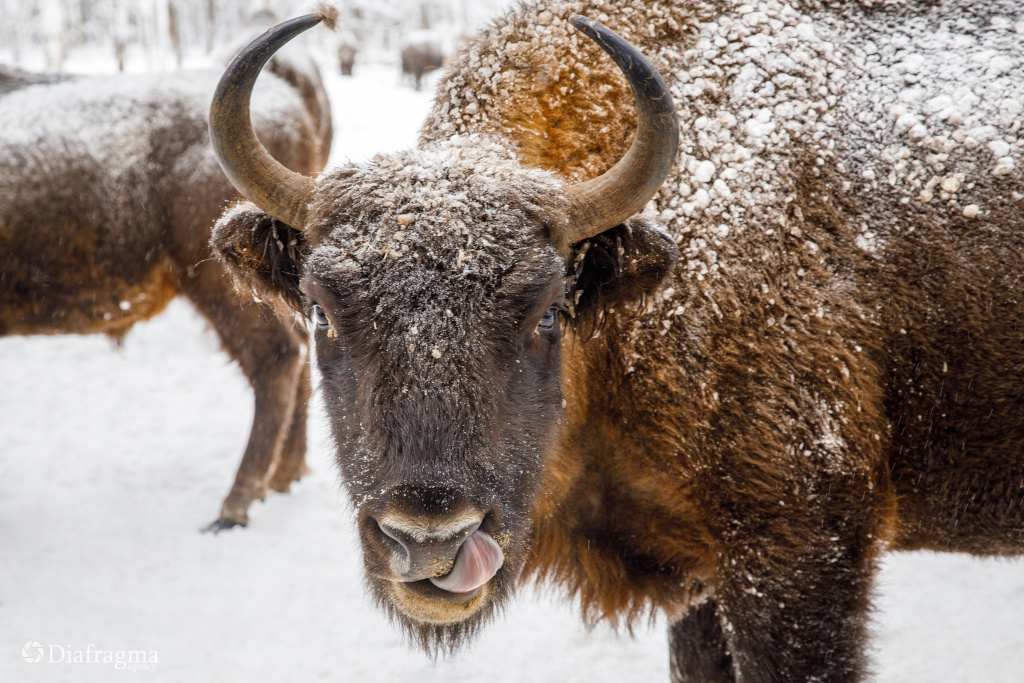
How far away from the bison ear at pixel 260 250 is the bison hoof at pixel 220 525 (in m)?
3.25

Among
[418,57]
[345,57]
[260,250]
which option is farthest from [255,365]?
[418,57]

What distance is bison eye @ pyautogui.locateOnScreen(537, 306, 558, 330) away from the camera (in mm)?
2225

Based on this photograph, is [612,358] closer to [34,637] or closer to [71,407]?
[34,637]

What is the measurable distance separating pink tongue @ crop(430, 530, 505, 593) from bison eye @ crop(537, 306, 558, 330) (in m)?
0.69

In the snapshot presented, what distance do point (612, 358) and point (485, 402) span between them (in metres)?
0.74

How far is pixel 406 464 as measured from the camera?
1.85m

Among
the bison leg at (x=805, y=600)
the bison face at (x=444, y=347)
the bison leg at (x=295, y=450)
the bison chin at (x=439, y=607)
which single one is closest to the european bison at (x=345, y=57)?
the bison leg at (x=295, y=450)

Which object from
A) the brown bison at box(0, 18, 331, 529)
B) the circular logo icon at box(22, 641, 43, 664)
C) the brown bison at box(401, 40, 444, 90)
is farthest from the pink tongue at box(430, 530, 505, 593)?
the brown bison at box(401, 40, 444, 90)

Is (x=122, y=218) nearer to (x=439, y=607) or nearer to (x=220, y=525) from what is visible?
(x=220, y=525)

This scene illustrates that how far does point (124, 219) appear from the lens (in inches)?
196

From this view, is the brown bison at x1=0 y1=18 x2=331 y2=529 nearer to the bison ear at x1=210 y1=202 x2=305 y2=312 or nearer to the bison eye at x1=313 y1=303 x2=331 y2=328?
the bison ear at x1=210 y1=202 x2=305 y2=312

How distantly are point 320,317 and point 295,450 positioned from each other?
4000 millimetres

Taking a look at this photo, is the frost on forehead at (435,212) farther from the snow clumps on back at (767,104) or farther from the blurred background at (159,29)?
the blurred background at (159,29)

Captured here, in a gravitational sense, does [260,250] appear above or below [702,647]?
above
